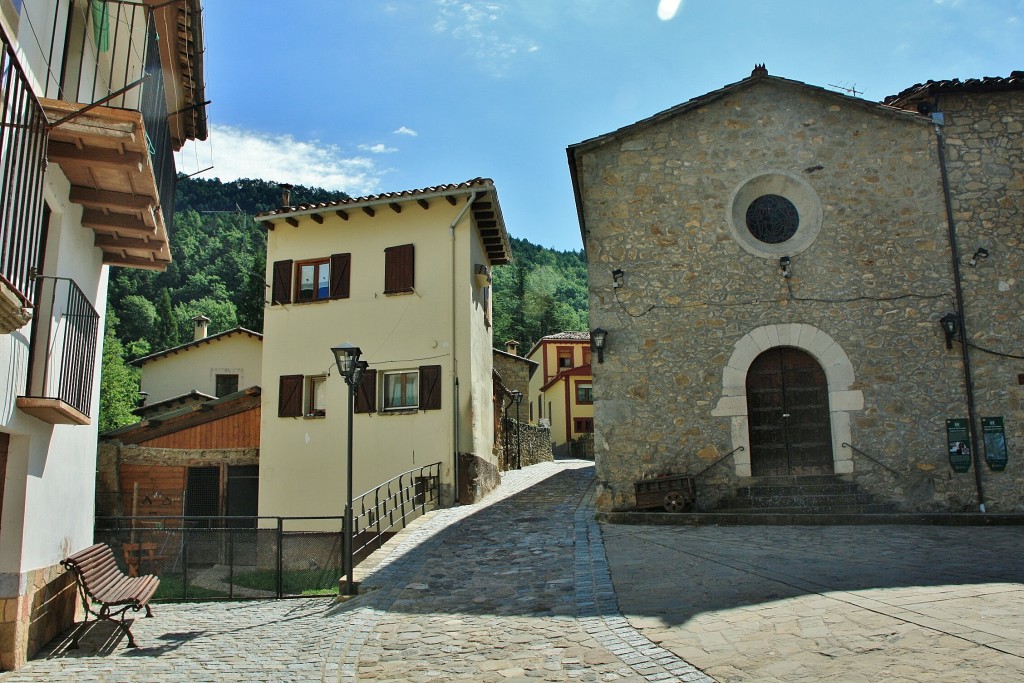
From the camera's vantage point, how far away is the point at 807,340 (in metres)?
11.9

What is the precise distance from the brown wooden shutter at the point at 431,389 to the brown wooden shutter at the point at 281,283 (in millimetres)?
4121

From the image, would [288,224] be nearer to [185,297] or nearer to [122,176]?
[122,176]

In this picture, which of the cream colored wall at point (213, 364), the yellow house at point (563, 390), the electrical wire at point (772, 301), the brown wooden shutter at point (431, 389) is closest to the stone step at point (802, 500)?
the electrical wire at point (772, 301)

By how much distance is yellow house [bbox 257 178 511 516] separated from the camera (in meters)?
16.2

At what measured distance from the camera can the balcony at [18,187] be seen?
173 inches

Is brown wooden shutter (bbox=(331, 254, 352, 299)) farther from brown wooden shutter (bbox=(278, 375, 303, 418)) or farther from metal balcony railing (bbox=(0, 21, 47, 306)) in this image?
metal balcony railing (bbox=(0, 21, 47, 306))

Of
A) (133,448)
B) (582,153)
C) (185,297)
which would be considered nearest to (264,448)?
(133,448)

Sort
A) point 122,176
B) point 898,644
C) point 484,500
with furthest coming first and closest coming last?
point 484,500 < point 122,176 < point 898,644

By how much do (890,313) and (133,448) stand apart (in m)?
16.5

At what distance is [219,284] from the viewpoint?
60438 millimetres

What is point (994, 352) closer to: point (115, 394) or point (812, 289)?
point (812, 289)

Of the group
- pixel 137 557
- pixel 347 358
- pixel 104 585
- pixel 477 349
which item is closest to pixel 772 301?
pixel 347 358

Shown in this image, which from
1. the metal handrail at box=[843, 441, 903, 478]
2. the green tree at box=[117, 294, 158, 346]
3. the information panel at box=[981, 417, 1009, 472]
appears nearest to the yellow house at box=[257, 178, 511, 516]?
the metal handrail at box=[843, 441, 903, 478]

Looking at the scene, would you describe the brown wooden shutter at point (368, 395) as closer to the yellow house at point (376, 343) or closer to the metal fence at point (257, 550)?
the yellow house at point (376, 343)
